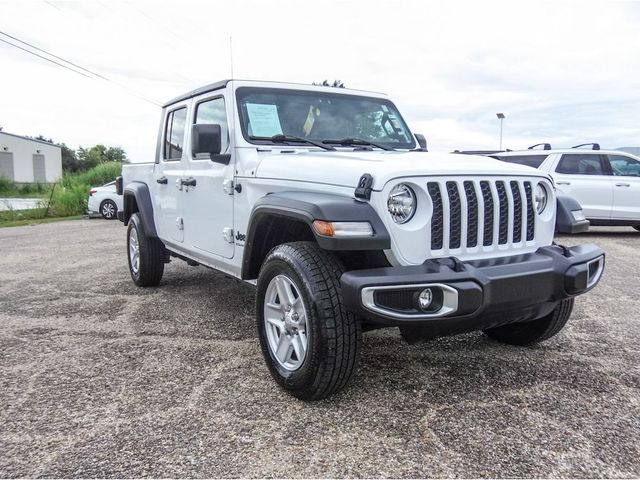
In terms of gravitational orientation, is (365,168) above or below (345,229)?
above

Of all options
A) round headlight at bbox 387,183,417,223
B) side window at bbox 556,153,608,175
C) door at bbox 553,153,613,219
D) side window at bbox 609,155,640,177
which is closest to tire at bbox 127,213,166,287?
round headlight at bbox 387,183,417,223

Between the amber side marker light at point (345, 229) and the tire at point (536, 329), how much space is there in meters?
1.61

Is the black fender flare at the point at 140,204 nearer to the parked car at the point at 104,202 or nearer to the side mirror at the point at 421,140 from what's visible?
the side mirror at the point at 421,140

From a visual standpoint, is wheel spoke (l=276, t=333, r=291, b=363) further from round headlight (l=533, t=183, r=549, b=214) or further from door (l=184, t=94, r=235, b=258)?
round headlight (l=533, t=183, r=549, b=214)

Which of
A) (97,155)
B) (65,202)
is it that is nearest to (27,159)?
(97,155)

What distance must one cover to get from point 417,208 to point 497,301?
0.61m

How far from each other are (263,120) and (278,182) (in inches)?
34.4

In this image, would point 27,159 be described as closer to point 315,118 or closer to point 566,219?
point 315,118

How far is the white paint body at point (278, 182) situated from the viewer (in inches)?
112

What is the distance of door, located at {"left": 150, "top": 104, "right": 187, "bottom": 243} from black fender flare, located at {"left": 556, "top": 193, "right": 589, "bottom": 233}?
301cm

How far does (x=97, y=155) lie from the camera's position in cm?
7306

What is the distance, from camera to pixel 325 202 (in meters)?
2.82

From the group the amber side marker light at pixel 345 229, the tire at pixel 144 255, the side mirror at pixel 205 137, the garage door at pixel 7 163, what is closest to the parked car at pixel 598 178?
the tire at pixel 144 255

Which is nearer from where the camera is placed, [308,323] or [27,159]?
[308,323]
